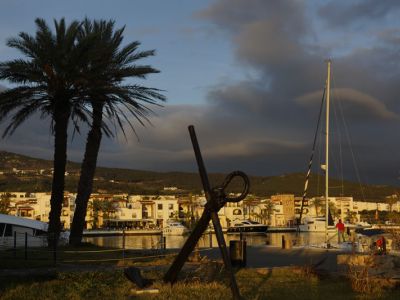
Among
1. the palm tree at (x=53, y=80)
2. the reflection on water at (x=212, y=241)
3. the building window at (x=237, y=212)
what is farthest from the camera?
the building window at (x=237, y=212)

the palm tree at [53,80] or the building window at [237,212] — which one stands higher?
the palm tree at [53,80]

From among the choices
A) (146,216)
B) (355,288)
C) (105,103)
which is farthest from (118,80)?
(146,216)

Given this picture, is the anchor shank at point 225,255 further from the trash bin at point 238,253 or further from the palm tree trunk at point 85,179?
the palm tree trunk at point 85,179

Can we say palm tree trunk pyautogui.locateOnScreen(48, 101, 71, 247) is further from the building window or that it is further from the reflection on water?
the building window

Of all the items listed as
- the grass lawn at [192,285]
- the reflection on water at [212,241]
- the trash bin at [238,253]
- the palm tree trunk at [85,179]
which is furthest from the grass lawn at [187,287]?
the palm tree trunk at [85,179]

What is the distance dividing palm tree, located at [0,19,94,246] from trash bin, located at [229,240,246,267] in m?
9.85

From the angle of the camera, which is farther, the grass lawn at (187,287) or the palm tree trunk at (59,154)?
the palm tree trunk at (59,154)

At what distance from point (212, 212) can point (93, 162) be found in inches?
710

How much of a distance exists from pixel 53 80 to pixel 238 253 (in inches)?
475

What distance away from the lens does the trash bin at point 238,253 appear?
59.1ft

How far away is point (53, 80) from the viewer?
83.8 feet

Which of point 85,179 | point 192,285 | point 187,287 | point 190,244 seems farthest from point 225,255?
point 85,179

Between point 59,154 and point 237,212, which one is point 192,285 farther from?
point 237,212

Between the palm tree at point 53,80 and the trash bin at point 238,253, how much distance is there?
9.85 m
